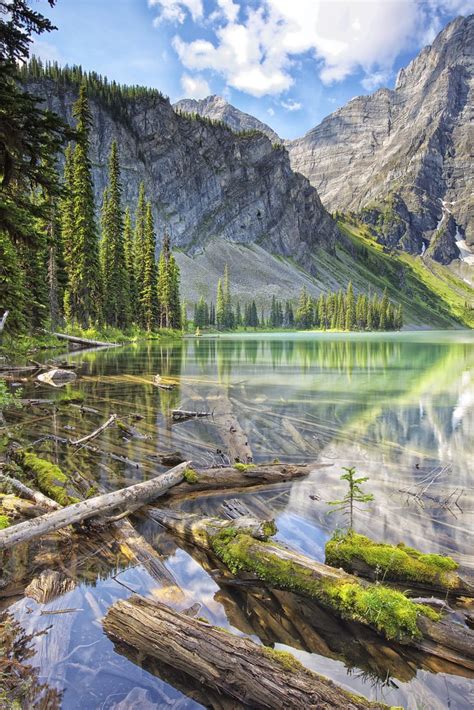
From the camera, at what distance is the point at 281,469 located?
10727 millimetres

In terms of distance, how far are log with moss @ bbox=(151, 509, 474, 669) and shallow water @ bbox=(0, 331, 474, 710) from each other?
0.66 feet

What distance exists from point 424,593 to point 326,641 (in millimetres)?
1738

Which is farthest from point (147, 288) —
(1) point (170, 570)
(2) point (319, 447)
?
(1) point (170, 570)

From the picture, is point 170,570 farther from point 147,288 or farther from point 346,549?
point 147,288

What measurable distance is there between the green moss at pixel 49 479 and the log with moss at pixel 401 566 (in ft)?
16.6

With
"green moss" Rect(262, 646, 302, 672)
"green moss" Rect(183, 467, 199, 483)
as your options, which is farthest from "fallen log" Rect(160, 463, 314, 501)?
"green moss" Rect(262, 646, 302, 672)

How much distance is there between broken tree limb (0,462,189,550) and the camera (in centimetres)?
605

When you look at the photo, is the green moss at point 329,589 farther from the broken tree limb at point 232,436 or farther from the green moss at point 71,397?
the green moss at point 71,397

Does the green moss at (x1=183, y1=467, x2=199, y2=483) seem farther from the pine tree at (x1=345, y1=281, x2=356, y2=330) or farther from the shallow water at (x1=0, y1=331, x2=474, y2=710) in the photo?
the pine tree at (x1=345, y1=281, x2=356, y2=330)

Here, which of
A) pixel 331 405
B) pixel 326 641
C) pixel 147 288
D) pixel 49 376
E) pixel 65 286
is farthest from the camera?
pixel 147 288

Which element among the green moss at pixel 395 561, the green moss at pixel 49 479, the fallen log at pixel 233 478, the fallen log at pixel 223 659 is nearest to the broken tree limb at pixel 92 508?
the fallen log at pixel 233 478

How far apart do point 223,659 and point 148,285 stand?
75795mm

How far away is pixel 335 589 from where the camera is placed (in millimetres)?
5543

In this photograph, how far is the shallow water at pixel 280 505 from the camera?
4.60m
